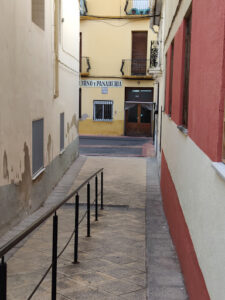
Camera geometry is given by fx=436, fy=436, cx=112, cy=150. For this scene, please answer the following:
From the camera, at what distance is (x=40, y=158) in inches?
414

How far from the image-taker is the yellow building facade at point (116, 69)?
27.6m

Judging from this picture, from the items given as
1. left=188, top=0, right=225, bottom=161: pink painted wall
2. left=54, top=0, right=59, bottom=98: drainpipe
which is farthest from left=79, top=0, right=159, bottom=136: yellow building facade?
left=188, top=0, right=225, bottom=161: pink painted wall

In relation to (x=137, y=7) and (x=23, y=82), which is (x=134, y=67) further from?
(x=23, y=82)

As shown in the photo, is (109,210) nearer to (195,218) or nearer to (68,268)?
(68,268)

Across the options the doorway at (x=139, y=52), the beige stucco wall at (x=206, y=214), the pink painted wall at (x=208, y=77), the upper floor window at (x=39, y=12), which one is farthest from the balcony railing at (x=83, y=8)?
the beige stucco wall at (x=206, y=214)

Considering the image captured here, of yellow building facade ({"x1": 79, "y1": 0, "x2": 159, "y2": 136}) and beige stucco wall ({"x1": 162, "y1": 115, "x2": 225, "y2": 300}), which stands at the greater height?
yellow building facade ({"x1": 79, "y1": 0, "x2": 159, "y2": 136})

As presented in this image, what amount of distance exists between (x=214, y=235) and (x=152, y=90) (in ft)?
84.4

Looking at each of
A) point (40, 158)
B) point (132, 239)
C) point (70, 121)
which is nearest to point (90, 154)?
point (70, 121)

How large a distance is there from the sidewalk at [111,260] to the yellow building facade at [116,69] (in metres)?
18.5

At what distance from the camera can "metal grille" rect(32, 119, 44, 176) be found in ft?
32.0

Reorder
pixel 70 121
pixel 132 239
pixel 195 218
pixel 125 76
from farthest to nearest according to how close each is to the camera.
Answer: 1. pixel 125 76
2. pixel 70 121
3. pixel 132 239
4. pixel 195 218

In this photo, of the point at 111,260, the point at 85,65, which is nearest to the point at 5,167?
the point at 111,260

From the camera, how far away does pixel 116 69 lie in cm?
2847

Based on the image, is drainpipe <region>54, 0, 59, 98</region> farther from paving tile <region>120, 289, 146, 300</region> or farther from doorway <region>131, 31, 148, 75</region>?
doorway <region>131, 31, 148, 75</region>
